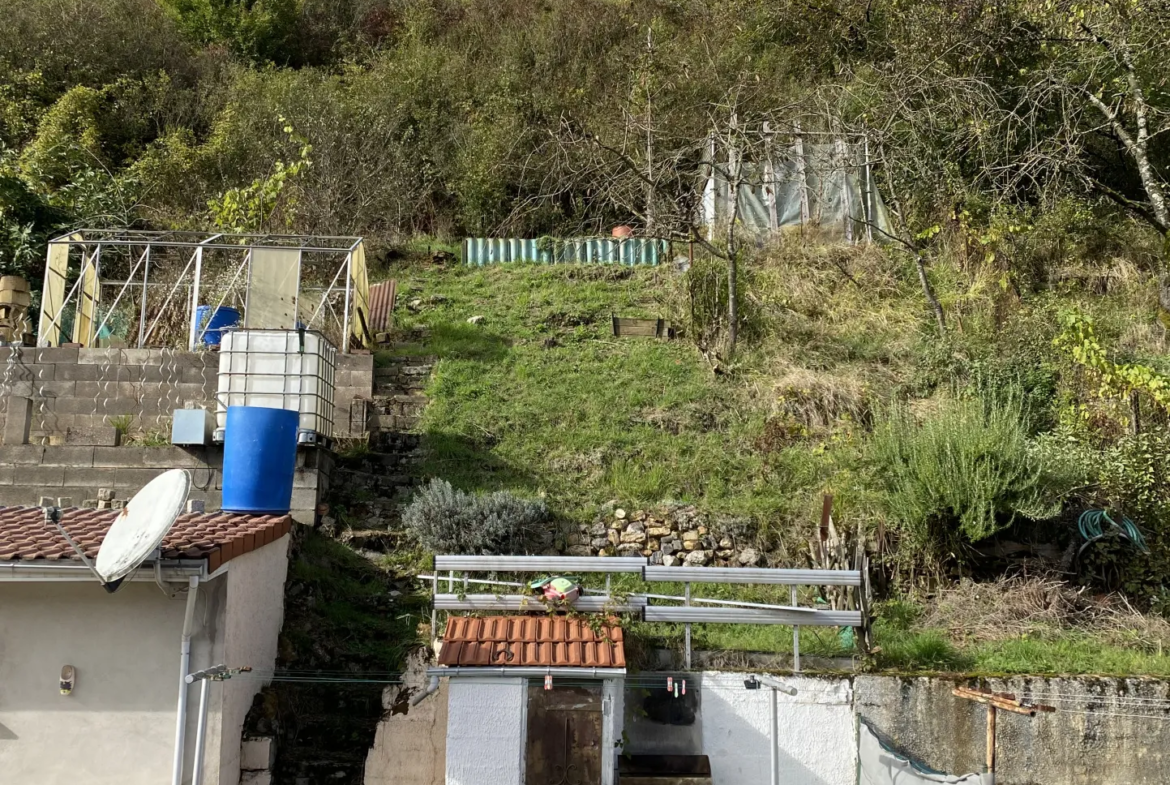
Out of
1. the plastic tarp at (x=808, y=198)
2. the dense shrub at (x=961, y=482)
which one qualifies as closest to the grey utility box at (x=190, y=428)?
the dense shrub at (x=961, y=482)

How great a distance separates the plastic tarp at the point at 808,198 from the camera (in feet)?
61.4

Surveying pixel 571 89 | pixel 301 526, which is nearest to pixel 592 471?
pixel 301 526

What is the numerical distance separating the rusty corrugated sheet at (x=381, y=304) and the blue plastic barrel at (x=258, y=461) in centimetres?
653

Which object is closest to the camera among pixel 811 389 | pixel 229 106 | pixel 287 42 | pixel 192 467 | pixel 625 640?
pixel 625 640

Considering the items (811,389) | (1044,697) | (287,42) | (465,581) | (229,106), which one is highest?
(287,42)

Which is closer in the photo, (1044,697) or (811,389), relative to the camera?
(1044,697)

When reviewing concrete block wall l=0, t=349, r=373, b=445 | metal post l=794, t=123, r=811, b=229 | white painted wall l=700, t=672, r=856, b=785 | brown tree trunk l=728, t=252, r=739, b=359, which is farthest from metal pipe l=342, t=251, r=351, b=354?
metal post l=794, t=123, r=811, b=229

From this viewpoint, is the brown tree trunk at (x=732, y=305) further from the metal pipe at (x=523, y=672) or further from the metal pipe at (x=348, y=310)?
the metal pipe at (x=523, y=672)

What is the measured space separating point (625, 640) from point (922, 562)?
3817 millimetres

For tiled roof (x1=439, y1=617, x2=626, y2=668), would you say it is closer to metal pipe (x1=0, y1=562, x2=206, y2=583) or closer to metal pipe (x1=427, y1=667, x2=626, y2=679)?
metal pipe (x1=427, y1=667, x2=626, y2=679)

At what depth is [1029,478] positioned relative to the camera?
9758mm

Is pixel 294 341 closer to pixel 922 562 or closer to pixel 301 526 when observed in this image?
pixel 301 526

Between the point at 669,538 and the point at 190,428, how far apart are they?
5450mm

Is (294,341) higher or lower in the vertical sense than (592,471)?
higher
